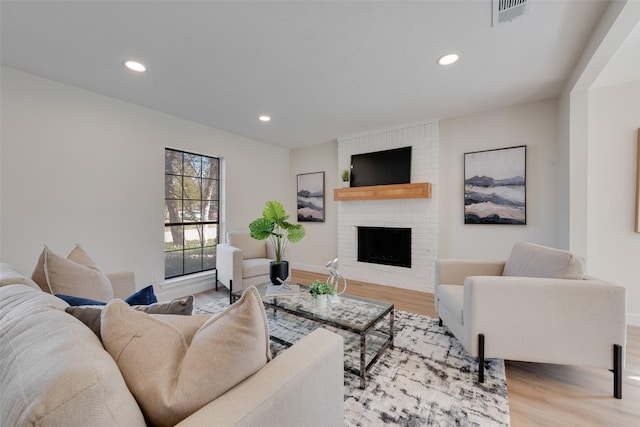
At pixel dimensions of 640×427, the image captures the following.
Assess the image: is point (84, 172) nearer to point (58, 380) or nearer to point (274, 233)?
point (274, 233)

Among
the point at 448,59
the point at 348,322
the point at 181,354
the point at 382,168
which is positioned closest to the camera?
the point at 181,354

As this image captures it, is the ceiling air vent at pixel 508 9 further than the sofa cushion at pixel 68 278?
Yes

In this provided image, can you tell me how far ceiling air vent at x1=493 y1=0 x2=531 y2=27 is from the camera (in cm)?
153

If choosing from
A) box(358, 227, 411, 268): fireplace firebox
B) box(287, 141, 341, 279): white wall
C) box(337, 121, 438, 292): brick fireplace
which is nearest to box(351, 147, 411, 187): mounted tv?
box(337, 121, 438, 292): brick fireplace

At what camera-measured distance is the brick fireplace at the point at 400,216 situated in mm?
3559

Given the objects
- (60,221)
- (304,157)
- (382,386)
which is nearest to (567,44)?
(382,386)

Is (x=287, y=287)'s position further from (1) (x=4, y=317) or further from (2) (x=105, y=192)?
(2) (x=105, y=192)

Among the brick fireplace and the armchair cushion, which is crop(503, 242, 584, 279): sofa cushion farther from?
the armchair cushion

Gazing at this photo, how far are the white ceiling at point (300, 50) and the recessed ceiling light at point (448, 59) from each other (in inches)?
2.5

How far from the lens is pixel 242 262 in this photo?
10.5 ft

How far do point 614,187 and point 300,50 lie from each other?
3.25 m

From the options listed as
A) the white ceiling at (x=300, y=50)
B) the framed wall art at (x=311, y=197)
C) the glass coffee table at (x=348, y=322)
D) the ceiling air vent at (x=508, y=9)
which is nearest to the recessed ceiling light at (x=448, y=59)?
the white ceiling at (x=300, y=50)

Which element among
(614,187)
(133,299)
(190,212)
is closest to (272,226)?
(190,212)

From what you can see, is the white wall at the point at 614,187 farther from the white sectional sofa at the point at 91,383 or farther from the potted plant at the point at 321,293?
the white sectional sofa at the point at 91,383
